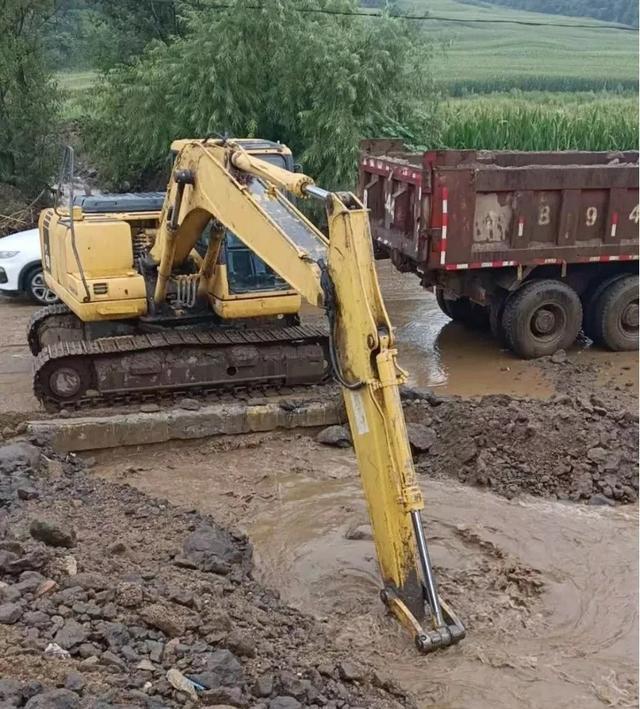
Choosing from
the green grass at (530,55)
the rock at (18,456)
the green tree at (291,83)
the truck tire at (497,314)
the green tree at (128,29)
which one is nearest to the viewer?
the rock at (18,456)

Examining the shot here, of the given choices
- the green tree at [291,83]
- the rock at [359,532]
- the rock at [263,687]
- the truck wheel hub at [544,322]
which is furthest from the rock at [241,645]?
the green tree at [291,83]

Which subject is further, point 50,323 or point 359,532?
point 50,323

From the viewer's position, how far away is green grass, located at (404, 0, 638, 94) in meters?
52.7

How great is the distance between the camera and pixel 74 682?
4.06 meters

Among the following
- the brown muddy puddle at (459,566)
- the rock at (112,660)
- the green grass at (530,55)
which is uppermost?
the green grass at (530,55)

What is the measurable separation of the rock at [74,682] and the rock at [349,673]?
1371 millimetres

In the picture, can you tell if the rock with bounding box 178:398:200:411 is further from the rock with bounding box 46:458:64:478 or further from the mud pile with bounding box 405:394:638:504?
the mud pile with bounding box 405:394:638:504

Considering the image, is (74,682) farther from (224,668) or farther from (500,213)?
(500,213)

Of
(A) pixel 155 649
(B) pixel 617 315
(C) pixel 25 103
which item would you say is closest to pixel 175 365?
(A) pixel 155 649

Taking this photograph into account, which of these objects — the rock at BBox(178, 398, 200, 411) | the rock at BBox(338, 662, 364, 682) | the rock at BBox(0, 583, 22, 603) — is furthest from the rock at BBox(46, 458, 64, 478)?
the rock at BBox(338, 662, 364, 682)

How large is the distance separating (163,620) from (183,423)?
144 inches

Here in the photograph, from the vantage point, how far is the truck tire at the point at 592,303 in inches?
449

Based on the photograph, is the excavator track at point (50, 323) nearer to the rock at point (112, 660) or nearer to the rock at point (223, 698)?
the rock at point (112, 660)

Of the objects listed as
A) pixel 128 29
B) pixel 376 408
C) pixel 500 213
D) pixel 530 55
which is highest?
pixel 530 55
